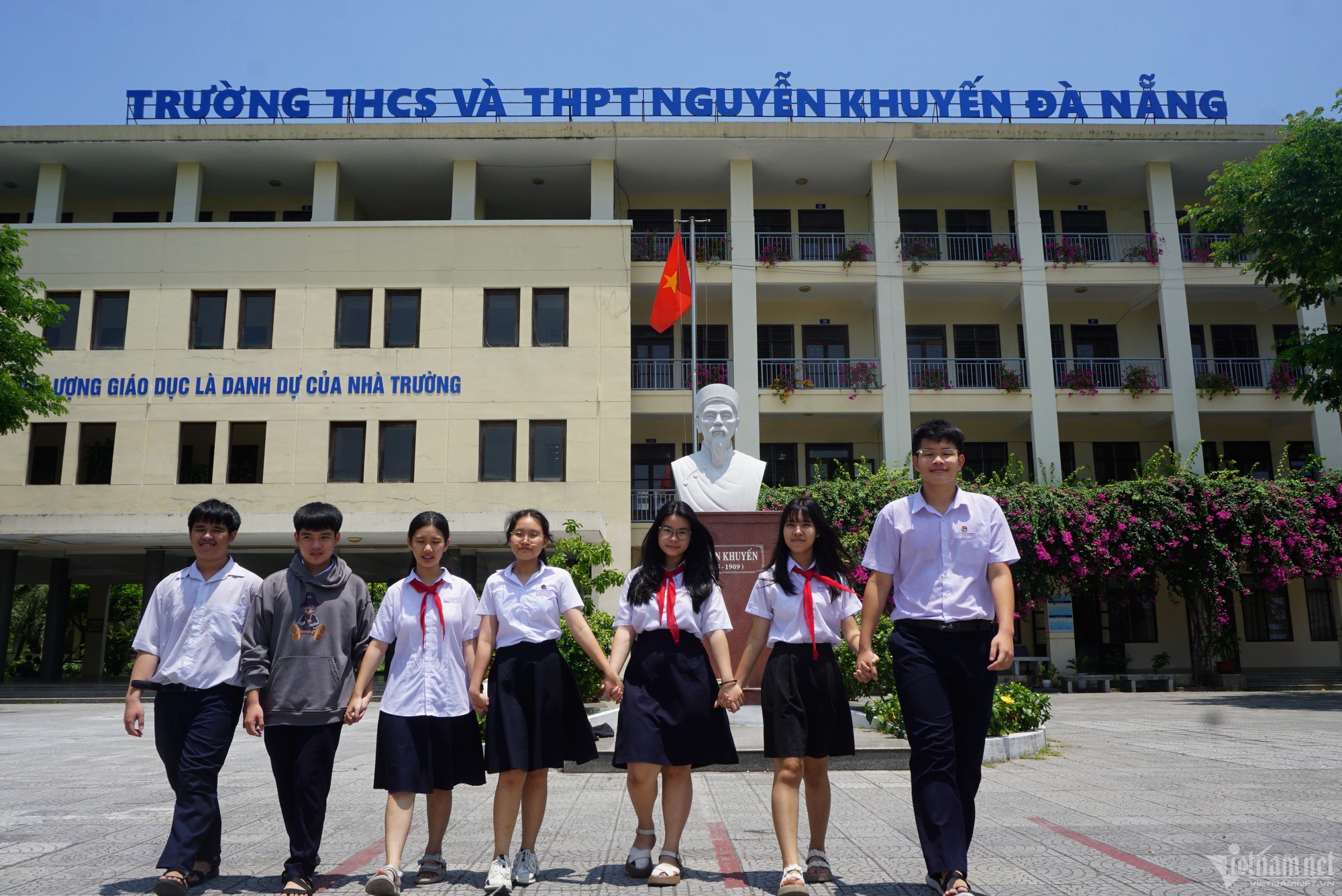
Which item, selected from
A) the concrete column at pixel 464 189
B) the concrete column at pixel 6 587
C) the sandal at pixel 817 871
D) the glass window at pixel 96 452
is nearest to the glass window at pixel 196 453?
the glass window at pixel 96 452

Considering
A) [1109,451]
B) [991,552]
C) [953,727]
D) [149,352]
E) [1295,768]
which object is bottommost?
[1295,768]

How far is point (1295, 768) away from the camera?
26.0 feet

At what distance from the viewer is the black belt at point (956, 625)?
414 cm

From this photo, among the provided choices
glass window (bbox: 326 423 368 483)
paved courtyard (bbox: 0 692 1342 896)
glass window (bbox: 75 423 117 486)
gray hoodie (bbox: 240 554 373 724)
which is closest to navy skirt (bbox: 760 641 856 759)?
paved courtyard (bbox: 0 692 1342 896)

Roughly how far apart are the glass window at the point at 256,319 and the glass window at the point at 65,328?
144 inches

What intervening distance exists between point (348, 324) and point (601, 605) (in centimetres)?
843

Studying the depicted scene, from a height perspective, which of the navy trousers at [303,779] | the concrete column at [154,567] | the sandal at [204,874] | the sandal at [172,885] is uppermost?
the concrete column at [154,567]

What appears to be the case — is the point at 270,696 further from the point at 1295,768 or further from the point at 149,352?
the point at 149,352

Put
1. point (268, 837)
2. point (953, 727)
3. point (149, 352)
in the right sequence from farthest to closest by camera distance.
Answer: point (149, 352) < point (268, 837) < point (953, 727)

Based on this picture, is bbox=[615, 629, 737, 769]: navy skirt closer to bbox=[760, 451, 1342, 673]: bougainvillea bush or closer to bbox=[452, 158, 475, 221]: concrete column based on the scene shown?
bbox=[760, 451, 1342, 673]: bougainvillea bush

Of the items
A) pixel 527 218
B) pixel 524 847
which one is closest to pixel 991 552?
pixel 524 847

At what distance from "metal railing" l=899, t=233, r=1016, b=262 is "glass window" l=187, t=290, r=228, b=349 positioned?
617 inches

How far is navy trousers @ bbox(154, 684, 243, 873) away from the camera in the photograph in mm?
4281

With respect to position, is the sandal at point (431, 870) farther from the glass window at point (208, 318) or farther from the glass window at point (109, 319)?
the glass window at point (109, 319)
